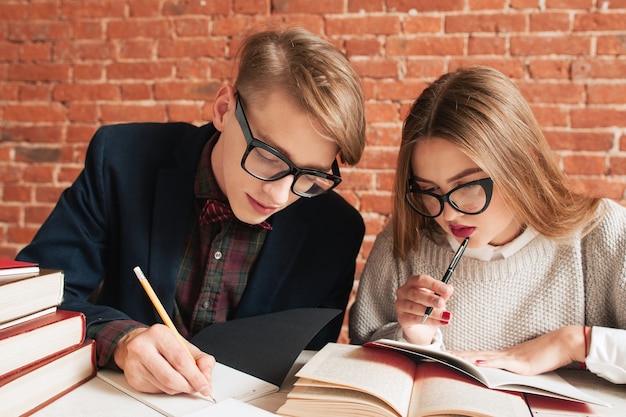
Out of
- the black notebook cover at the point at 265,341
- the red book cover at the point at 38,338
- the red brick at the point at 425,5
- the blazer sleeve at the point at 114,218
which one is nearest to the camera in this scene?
the red book cover at the point at 38,338

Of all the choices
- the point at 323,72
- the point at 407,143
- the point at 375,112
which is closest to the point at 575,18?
the point at 375,112

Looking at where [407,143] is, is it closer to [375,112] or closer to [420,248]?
[420,248]

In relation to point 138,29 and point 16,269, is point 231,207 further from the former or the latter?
point 138,29

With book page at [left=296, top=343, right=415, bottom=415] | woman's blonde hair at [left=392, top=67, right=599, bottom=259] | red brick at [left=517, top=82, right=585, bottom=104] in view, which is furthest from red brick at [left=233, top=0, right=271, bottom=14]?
book page at [left=296, top=343, right=415, bottom=415]

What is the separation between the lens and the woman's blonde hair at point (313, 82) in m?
1.24

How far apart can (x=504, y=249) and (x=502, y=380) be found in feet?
1.94

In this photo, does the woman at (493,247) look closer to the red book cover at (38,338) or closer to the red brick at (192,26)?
the red book cover at (38,338)

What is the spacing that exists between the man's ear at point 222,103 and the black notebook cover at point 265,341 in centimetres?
54

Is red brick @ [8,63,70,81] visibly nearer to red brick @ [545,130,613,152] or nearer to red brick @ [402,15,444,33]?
red brick @ [402,15,444,33]

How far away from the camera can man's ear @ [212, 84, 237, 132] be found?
4.55 feet

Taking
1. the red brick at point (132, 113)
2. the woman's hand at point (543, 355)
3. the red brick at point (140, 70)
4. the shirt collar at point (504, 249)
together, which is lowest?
the woman's hand at point (543, 355)

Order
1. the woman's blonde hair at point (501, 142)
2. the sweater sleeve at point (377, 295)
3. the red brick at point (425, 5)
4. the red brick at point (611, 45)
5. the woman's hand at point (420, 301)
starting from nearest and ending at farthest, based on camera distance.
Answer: the woman's hand at point (420, 301), the woman's blonde hair at point (501, 142), the sweater sleeve at point (377, 295), the red brick at point (611, 45), the red brick at point (425, 5)

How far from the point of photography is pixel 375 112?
2484mm

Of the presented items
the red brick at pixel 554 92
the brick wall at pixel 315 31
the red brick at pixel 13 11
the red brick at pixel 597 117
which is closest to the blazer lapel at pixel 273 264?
the brick wall at pixel 315 31
